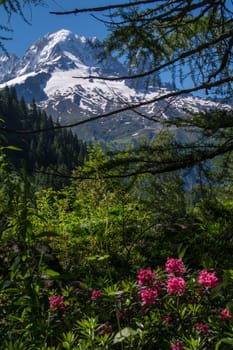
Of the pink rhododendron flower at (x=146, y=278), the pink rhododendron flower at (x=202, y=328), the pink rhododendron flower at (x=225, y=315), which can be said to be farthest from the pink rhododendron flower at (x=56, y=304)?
the pink rhododendron flower at (x=225, y=315)

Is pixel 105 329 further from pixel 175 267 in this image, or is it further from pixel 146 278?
pixel 175 267

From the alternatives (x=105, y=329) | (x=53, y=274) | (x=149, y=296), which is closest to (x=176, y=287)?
(x=149, y=296)

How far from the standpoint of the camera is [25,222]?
1861 mm

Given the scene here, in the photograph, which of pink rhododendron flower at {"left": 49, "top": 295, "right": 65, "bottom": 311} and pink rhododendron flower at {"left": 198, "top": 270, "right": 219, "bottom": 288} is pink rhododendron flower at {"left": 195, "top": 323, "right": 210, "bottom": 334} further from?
pink rhododendron flower at {"left": 49, "top": 295, "right": 65, "bottom": 311}

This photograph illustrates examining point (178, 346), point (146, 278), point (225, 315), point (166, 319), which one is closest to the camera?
point (178, 346)

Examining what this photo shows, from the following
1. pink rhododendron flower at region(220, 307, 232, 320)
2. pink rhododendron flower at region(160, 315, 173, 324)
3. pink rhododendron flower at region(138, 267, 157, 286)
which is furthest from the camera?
pink rhododendron flower at region(138, 267, 157, 286)

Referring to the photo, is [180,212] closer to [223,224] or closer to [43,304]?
[223,224]

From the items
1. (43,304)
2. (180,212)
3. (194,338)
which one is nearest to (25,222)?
(43,304)

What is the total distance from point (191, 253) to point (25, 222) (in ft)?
9.71

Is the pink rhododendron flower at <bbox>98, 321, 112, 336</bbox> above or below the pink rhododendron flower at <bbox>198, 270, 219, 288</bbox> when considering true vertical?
below

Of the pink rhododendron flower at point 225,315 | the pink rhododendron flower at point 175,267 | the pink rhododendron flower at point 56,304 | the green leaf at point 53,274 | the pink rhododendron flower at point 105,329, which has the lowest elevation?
the pink rhododendron flower at point 105,329

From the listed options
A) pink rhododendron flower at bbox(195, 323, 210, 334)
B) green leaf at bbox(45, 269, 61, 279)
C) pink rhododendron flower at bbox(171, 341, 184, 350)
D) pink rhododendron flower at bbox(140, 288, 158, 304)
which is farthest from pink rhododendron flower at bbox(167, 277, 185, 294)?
green leaf at bbox(45, 269, 61, 279)

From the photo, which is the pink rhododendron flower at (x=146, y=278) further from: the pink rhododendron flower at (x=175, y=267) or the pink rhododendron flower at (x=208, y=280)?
the pink rhododendron flower at (x=208, y=280)

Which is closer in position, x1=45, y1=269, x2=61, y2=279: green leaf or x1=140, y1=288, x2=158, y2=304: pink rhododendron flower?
x1=45, y1=269, x2=61, y2=279: green leaf
